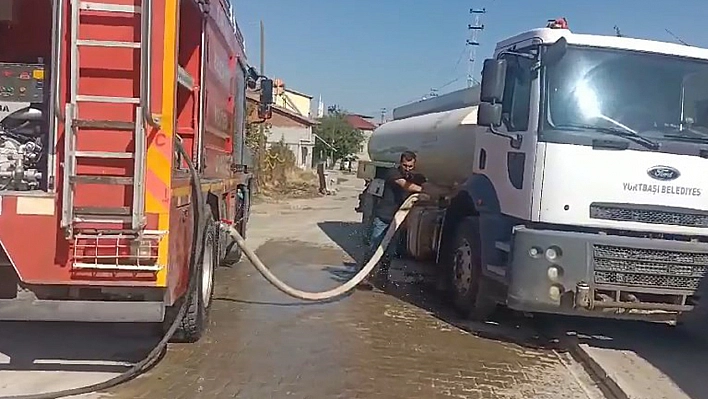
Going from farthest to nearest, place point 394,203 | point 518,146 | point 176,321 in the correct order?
point 394,203
point 518,146
point 176,321

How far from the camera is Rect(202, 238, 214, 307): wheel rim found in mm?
7934

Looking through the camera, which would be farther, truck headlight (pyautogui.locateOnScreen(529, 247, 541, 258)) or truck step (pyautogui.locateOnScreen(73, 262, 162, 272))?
truck headlight (pyautogui.locateOnScreen(529, 247, 541, 258))

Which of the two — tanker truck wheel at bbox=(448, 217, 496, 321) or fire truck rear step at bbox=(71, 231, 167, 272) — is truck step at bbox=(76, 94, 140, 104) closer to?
fire truck rear step at bbox=(71, 231, 167, 272)

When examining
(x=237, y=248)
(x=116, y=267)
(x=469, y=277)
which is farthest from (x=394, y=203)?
(x=116, y=267)

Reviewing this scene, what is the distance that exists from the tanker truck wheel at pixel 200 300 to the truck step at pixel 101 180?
1.44 metres

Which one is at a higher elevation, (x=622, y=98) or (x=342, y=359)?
(x=622, y=98)

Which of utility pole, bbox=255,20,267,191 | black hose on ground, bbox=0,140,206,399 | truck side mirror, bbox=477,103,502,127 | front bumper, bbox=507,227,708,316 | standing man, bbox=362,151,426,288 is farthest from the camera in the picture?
utility pole, bbox=255,20,267,191

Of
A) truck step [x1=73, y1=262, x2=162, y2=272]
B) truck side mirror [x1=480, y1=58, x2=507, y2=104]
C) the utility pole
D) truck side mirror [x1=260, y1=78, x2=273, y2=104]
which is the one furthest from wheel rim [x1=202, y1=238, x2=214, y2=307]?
the utility pole

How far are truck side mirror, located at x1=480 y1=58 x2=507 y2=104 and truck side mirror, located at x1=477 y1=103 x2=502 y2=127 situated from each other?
8 cm

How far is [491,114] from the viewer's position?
28.4 ft

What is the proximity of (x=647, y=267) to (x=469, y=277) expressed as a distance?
84.1 inches

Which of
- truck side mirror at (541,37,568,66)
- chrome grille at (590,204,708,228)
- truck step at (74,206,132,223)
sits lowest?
truck step at (74,206,132,223)

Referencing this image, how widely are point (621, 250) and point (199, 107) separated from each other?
4.12 metres

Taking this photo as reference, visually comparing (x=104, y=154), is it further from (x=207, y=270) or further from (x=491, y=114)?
(x=491, y=114)
